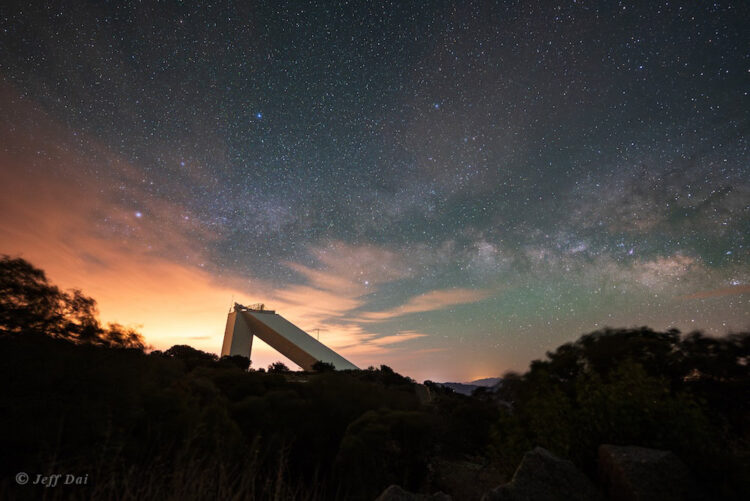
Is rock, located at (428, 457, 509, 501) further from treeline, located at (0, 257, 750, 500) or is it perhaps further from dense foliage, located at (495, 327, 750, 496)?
dense foliage, located at (495, 327, 750, 496)

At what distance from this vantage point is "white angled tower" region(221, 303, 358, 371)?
30.8 meters

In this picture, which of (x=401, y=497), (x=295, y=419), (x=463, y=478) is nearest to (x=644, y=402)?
(x=401, y=497)

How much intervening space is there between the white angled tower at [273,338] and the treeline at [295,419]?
19794 mm

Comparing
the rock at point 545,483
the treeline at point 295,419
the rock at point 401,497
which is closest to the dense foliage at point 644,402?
the treeline at point 295,419

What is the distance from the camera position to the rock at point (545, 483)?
11.8 ft

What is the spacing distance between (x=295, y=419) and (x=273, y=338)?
79.4ft

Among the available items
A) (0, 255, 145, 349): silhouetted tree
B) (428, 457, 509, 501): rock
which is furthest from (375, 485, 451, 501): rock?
(0, 255, 145, 349): silhouetted tree

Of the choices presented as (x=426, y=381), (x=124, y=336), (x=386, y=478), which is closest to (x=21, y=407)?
(x=124, y=336)

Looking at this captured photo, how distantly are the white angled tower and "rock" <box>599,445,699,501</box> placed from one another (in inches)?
1118

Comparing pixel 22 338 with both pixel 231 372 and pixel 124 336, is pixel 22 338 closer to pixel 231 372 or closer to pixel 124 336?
pixel 124 336

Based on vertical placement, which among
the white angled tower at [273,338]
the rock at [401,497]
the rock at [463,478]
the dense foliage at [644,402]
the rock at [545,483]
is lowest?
the rock at [463,478]

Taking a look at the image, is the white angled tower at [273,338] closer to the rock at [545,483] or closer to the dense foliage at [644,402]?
the dense foliage at [644,402]

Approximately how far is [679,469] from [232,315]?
34034mm

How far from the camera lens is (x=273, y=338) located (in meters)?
32.4
